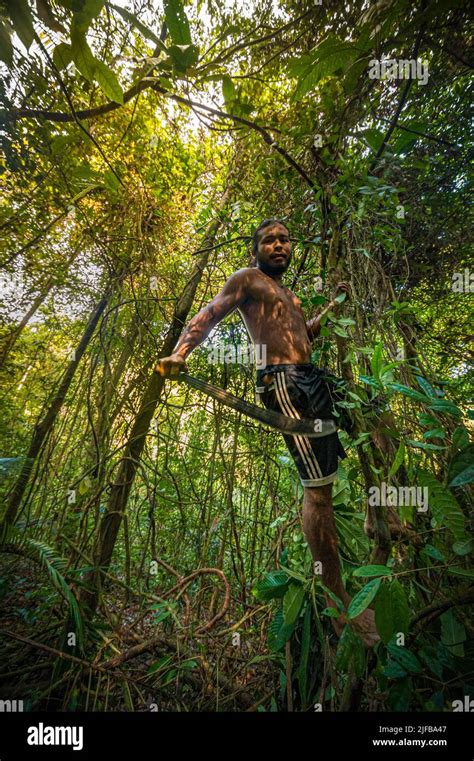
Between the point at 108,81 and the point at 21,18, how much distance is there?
237 mm

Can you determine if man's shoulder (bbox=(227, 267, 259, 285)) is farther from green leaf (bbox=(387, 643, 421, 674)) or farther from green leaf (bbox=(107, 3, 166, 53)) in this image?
green leaf (bbox=(387, 643, 421, 674))

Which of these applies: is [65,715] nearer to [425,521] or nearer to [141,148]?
[425,521]

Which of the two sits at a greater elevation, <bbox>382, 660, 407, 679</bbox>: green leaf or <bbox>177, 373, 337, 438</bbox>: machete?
<bbox>177, 373, 337, 438</bbox>: machete

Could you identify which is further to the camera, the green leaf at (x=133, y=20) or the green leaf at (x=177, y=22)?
the green leaf at (x=177, y=22)

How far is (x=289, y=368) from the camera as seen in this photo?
149 cm

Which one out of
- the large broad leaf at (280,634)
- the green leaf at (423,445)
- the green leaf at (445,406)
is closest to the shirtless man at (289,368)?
the large broad leaf at (280,634)

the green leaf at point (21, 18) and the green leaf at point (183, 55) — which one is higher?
the green leaf at point (183, 55)

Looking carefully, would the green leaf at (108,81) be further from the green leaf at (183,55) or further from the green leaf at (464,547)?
the green leaf at (464,547)

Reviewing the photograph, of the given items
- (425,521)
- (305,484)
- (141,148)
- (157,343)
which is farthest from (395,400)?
(141,148)

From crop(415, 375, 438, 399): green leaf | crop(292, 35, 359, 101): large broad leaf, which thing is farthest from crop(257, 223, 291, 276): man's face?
crop(415, 375, 438, 399): green leaf

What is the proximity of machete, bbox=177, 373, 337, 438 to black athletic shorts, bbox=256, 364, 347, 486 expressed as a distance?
2 centimetres

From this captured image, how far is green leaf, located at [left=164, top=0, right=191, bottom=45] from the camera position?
2.64 ft

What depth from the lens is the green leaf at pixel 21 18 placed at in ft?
2.03

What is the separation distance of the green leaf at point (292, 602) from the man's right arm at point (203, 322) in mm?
1193
